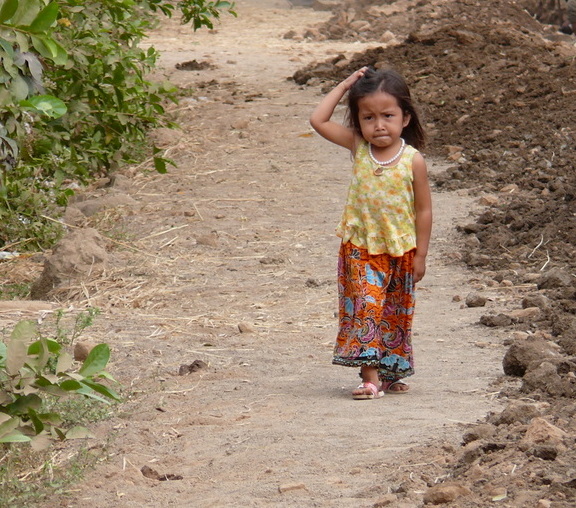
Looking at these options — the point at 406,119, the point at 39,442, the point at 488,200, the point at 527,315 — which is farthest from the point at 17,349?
the point at 488,200

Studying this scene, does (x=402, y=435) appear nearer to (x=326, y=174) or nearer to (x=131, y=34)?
(x=131, y=34)

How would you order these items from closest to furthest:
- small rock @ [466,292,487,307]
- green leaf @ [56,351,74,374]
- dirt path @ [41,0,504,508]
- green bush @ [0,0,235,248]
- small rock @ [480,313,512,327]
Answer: green leaf @ [56,351,74,374] → dirt path @ [41,0,504,508] → small rock @ [480,313,512,327] → small rock @ [466,292,487,307] → green bush @ [0,0,235,248]

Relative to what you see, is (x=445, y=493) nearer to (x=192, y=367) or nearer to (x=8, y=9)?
(x=8, y=9)

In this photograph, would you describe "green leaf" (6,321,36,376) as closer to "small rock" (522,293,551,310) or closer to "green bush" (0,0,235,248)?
Answer: "green bush" (0,0,235,248)

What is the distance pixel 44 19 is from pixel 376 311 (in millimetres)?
1797

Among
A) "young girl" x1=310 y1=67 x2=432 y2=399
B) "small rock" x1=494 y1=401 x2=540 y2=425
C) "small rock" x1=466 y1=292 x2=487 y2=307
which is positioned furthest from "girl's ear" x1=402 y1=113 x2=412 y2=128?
"small rock" x1=466 y1=292 x2=487 y2=307

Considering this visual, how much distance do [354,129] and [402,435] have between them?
1.38 meters

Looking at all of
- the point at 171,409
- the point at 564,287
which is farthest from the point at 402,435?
the point at 564,287

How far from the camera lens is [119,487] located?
3.70 m

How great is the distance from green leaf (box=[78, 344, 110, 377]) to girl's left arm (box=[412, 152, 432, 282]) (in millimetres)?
1631

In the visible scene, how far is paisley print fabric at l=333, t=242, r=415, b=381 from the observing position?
458 cm

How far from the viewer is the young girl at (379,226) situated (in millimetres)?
4547

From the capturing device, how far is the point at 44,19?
139 inches

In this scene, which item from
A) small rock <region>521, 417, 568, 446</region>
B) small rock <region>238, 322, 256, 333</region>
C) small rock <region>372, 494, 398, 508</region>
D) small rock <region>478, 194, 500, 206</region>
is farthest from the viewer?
small rock <region>478, 194, 500, 206</region>
